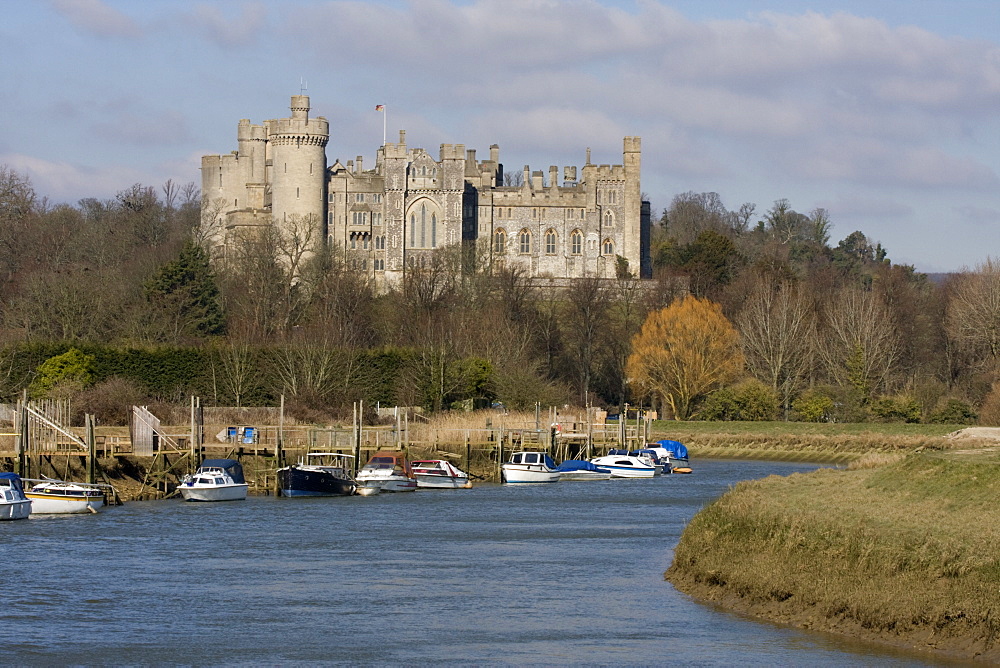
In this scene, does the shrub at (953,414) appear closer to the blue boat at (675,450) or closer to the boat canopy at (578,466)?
the blue boat at (675,450)

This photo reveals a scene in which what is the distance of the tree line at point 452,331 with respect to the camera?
67750 mm

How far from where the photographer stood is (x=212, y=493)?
45.8 metres

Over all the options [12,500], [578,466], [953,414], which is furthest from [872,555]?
[953,414]

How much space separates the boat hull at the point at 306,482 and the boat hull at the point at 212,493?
1822mm

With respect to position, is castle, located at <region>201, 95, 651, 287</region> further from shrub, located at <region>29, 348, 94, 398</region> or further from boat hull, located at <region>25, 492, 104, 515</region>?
boat hull, located at <region>25, 492, 104, 515</region>

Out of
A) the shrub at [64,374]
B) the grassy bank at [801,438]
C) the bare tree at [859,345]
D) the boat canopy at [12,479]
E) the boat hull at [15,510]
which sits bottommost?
the boat hull at [15,510]

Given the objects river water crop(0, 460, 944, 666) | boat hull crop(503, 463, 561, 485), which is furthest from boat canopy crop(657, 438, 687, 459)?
river water crop(0, 460, 944, 666)

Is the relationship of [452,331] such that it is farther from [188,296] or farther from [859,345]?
[859,345]

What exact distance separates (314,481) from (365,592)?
18896mm

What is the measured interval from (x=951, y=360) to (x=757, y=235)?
71.6 m

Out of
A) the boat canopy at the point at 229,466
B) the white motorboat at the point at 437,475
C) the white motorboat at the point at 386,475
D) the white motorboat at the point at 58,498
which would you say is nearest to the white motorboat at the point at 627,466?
the white motorboat at the point at 437,475

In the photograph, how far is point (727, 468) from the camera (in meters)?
63.8

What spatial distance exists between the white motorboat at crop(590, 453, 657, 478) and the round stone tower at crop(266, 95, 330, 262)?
207 ft

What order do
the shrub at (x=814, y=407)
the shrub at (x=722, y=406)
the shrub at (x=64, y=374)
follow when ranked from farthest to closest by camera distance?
1. the shrub at (x=722, y=406)
2. the shrub at (x=814, y=407)
3. the shrub at (x=64, y=374)
